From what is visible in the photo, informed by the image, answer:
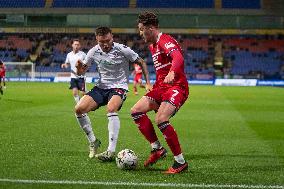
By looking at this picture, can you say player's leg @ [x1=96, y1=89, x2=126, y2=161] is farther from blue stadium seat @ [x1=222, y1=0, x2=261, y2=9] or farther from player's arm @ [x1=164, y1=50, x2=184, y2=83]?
blue stadium seat @ [x1=222, y1=0, x2=261, y2=9]

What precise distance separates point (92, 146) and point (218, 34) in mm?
50565

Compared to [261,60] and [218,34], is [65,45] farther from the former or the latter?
[261,60]

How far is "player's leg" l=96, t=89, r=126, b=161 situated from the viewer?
8182 mm

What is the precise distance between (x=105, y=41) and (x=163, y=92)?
152cm

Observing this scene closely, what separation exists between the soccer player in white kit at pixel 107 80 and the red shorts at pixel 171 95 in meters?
0.64

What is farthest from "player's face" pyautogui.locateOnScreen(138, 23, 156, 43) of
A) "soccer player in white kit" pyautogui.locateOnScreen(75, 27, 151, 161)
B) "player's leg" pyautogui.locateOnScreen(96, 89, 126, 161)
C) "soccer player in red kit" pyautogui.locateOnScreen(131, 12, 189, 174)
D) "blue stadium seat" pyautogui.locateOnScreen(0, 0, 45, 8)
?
"blue stadium seat" pyautogui.locateOnScreen(0, 0, 45, 8)

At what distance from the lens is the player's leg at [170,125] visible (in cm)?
728

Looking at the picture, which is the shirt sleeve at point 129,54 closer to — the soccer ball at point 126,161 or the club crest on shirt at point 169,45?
the club crest on shirt at point 169,45

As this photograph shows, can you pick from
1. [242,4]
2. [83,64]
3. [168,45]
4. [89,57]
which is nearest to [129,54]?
[89,57]

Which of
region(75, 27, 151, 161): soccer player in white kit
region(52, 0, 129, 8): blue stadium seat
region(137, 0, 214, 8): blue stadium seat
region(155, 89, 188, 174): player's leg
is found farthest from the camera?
region(52, 0, 129, 8): blue stadium seat

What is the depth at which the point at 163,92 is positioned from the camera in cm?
789

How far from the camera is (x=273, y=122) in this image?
15.8 metres

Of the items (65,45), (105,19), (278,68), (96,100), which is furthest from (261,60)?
(96,100)

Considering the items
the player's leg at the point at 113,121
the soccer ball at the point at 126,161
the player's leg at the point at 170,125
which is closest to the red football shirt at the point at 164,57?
the player's leg at the point at 170,125
